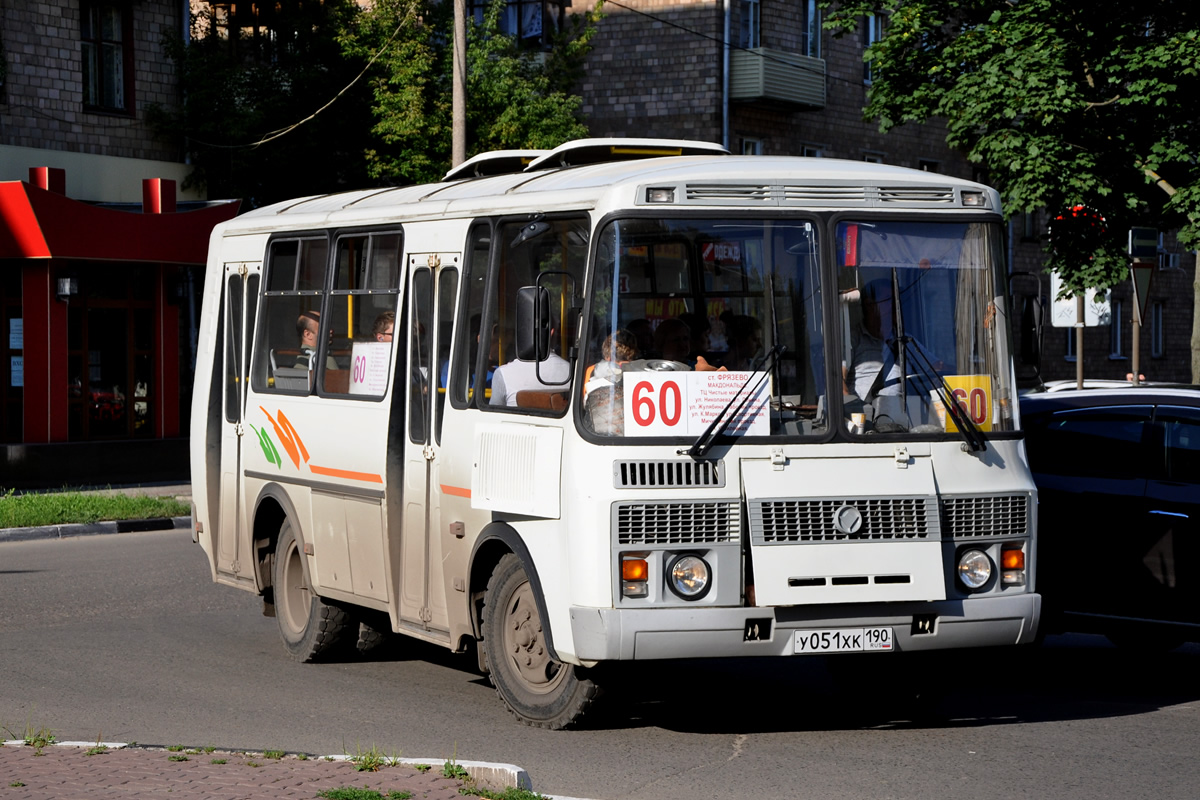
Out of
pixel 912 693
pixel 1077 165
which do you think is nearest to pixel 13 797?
pixel 912 693

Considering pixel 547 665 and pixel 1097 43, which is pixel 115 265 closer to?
pixel 1097 43

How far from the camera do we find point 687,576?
793 centimetres

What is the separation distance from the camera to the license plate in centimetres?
803

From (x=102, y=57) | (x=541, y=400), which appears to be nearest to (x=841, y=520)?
(x=541, y=400)

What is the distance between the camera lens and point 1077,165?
25.1 m

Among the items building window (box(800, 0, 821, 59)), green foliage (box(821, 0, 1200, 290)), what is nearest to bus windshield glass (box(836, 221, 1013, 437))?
green foliage (box(821, 0, 1200, 290))

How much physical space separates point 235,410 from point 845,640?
17.4ft

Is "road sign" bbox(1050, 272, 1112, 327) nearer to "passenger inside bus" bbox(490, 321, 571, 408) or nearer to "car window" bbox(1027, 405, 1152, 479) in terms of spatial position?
"car window" bbox(1027, 405, 1152, 479)

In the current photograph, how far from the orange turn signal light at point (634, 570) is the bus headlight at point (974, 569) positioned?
1.50 m

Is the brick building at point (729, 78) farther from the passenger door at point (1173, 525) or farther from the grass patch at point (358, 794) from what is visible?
the grass patch at point (358, 794)

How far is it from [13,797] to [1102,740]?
4.77m

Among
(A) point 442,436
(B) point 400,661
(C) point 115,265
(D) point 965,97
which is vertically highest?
(D) point 965,97

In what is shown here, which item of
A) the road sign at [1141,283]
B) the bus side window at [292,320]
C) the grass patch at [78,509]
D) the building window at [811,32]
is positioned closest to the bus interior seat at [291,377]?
the bus side window at [292,320]

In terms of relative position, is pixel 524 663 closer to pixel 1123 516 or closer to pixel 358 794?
pixel 358 794
